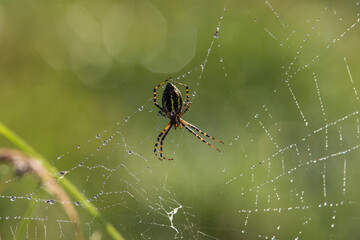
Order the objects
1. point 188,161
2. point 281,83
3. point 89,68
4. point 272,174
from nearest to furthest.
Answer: point 272,174 → point 188,161 → point 281,83 → point 89,68

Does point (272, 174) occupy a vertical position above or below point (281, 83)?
below

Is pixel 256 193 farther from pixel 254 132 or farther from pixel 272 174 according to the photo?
pixel 254 132

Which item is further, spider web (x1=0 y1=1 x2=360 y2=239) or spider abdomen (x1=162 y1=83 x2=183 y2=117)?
spider web (x1=0 y1=1 x2=360 y2=239)

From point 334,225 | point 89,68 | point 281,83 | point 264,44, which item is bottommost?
point 334,225

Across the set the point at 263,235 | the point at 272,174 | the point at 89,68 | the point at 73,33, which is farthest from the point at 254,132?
the point at 73,33

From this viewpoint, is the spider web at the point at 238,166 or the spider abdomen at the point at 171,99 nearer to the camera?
the spider abdomen at the point at 171,99
